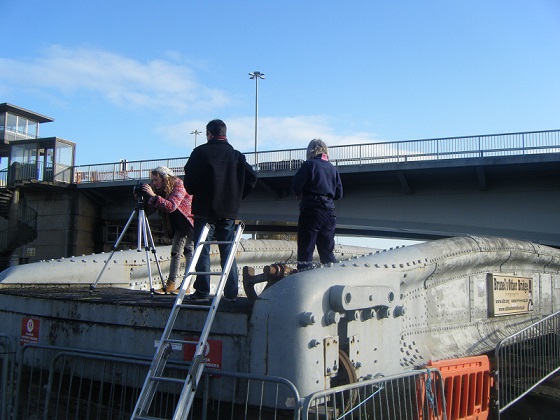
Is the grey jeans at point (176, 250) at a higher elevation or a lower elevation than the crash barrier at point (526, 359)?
higher

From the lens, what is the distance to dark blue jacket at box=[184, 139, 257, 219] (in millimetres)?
5156

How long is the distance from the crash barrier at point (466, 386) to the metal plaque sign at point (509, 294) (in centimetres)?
183

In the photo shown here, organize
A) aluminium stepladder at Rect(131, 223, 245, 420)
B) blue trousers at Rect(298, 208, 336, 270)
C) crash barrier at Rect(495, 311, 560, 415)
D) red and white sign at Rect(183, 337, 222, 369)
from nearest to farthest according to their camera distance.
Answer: aluminium stepladder at Rect(131, 223, 245, 420), red and white sign at Rect(183, 337, 222, 369), blue trousers at Rect(298, 208, 336, 270), crash barrier at Rect(495, 311, 560, 415)

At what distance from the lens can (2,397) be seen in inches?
189

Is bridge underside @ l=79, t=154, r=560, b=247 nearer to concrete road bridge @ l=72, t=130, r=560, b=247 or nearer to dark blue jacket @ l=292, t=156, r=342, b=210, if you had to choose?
concrete road bridge @ l=72, t=130, r=560, b=247

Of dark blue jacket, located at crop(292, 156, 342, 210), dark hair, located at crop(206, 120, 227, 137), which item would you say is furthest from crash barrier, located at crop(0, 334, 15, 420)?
dark blue jacket, located at crop(292, 156, 342, 210)

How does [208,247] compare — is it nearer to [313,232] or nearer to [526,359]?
[313,232]

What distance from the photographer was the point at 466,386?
525 cm

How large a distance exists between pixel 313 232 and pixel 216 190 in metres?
1.28

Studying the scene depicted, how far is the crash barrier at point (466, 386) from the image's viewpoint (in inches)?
197

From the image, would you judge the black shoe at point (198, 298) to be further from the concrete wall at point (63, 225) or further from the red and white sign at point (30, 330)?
the concrete wall at point (63, 225)

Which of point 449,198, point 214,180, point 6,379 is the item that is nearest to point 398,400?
point 214,180

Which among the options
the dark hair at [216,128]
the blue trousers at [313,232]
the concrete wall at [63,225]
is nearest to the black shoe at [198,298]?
the blue trousers at [313,232]

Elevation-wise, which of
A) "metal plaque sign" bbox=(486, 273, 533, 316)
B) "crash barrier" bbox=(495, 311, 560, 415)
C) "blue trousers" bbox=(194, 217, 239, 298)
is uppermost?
"blue trousers" bbox=(194, 217, 239, 298)
